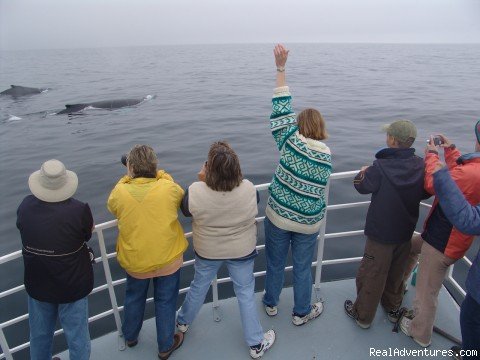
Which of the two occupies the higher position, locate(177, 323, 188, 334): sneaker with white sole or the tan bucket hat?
the tan bucket hat

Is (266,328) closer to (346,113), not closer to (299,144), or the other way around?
(299,144)

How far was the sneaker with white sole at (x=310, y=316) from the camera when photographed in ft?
12.9

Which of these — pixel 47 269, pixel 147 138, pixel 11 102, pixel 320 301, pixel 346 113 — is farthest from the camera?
pixel 11 102

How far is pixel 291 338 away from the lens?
3.80m

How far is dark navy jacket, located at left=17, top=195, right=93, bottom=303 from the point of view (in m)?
2.80

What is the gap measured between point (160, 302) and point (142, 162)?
1.27 metres

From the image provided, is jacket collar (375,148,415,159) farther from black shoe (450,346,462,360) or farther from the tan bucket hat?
the tan bucket hat

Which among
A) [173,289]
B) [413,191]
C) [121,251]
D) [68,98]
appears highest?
[413,191]

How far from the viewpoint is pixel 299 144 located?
320cm

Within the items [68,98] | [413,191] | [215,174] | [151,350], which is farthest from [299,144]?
[68,98]

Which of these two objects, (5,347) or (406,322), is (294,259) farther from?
(5,347)

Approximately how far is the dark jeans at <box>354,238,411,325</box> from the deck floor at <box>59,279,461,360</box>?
206mm

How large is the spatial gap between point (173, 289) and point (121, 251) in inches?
23.0

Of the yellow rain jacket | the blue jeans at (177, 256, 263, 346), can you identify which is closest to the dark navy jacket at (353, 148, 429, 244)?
the blue jeans at (177, 256, 263, 346)
